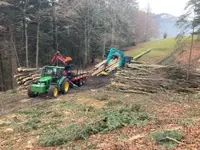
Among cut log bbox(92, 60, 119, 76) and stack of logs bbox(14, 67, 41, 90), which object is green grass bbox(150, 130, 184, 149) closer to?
stack of logs bbox(14, 67, 41, 90)

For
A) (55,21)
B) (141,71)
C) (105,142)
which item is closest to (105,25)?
(55,21)

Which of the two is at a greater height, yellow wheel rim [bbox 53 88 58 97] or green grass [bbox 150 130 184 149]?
green grass [bbox 150 130 184 149]

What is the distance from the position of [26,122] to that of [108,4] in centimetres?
2086

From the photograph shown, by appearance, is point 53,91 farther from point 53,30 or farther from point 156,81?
point 53,30

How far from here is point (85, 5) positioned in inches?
922

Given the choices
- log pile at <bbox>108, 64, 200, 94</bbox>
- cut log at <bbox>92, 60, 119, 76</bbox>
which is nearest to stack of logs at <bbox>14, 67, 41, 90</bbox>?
cut log at <bbox>92, 60, 119, 76</bbox>

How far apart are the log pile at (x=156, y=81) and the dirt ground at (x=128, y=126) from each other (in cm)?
59

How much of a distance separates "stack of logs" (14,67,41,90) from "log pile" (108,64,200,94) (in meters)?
5.68

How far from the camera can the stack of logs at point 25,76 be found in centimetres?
1470

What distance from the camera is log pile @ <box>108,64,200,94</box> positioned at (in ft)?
36.8

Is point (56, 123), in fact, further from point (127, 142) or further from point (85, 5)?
point (85, 5)

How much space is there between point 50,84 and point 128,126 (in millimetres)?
6874

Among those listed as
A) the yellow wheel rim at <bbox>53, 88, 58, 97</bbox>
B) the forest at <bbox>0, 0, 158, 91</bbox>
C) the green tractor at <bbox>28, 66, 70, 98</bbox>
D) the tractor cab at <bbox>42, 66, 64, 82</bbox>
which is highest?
the forest at <bbox>0, 0, 158, 91</bbox>

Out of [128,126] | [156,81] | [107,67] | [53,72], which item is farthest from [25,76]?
[128,126]
